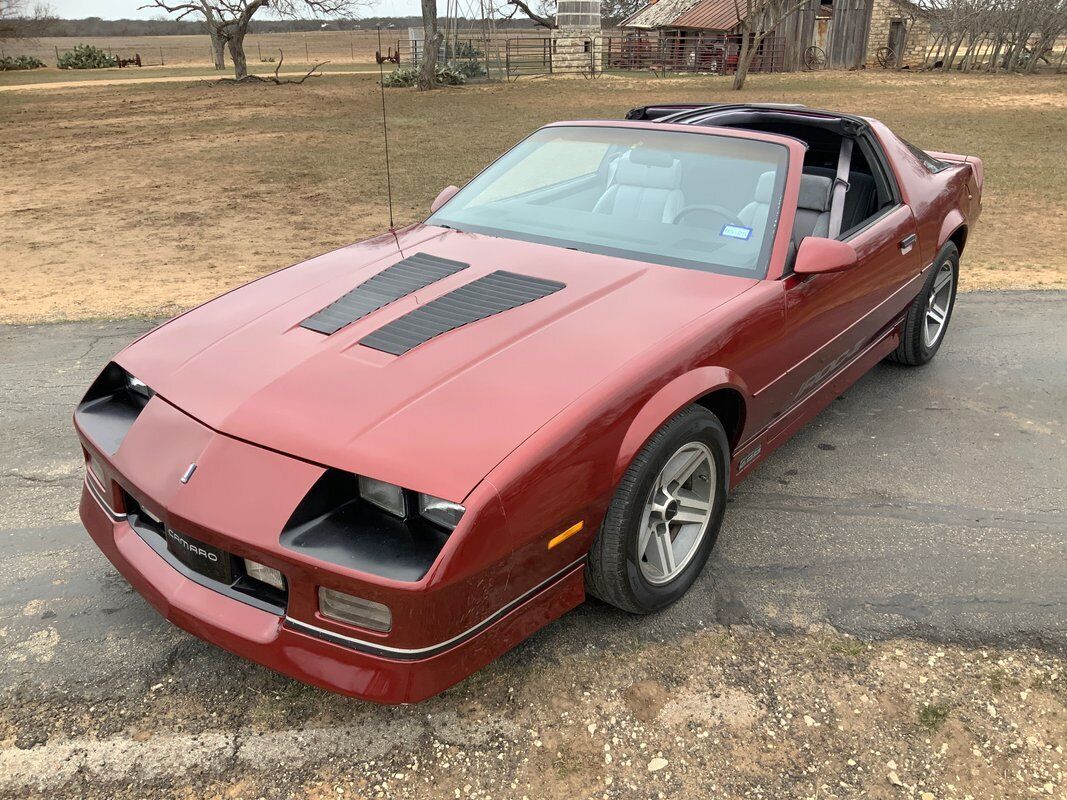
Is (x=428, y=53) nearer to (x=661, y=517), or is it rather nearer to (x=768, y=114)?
(x=768, y=114)

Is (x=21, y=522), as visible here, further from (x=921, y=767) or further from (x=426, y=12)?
(x=426, y=12)

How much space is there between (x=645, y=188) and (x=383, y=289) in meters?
1.24

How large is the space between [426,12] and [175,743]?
29.5 m

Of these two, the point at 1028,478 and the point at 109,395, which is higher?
the point at 109,395

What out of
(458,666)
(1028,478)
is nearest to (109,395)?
(458,666)

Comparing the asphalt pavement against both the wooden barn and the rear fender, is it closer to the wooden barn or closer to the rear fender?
the rear fender

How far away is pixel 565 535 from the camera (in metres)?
2.25

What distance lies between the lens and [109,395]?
2807mm

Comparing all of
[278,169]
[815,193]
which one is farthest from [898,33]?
[815,193]

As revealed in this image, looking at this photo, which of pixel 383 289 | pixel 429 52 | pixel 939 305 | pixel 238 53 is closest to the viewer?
pixel 383 289

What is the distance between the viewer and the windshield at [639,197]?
3.21 m

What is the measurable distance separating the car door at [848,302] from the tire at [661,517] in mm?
552

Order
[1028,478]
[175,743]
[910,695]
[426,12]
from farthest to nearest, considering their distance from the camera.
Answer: [426,12], [1028,478], [910,695], [175,743]

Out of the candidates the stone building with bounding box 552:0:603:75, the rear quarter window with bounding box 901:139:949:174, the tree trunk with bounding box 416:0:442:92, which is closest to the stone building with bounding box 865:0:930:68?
the stone building with bounding box 552:0:603:75
